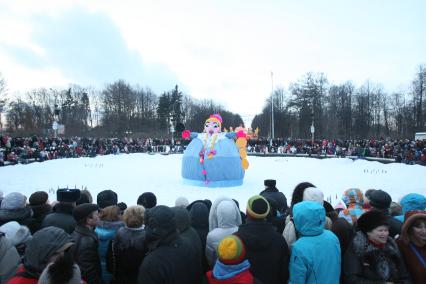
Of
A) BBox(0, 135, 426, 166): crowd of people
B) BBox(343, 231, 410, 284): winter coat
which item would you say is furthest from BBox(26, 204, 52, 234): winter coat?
BBox(0, 135, 426, 166): crowd of people

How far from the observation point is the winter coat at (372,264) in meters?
2.86

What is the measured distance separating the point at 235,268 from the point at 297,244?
2.39ft

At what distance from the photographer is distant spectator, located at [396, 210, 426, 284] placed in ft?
9.62

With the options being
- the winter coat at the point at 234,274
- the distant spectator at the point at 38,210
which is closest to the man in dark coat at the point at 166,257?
the winter coat at the point at 234,274

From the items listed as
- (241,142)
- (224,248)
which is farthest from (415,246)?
(241,142)

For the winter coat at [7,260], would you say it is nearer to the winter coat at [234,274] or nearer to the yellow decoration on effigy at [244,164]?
the winter coat at [234,274]

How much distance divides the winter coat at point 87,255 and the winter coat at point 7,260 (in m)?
0.54

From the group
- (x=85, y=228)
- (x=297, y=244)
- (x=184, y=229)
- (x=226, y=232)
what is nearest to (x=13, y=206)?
(x=85, y=228)

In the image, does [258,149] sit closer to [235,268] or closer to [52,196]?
[52,196]

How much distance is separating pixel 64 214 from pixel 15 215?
0.77 meters

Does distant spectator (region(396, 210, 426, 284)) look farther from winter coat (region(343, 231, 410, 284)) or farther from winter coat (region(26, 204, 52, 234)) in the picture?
winter coat (region(26, 204, 52, 234))

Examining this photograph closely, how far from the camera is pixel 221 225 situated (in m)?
3.43

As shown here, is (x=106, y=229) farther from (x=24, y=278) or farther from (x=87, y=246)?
(x=24, y=278)

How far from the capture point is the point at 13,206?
4.27m
